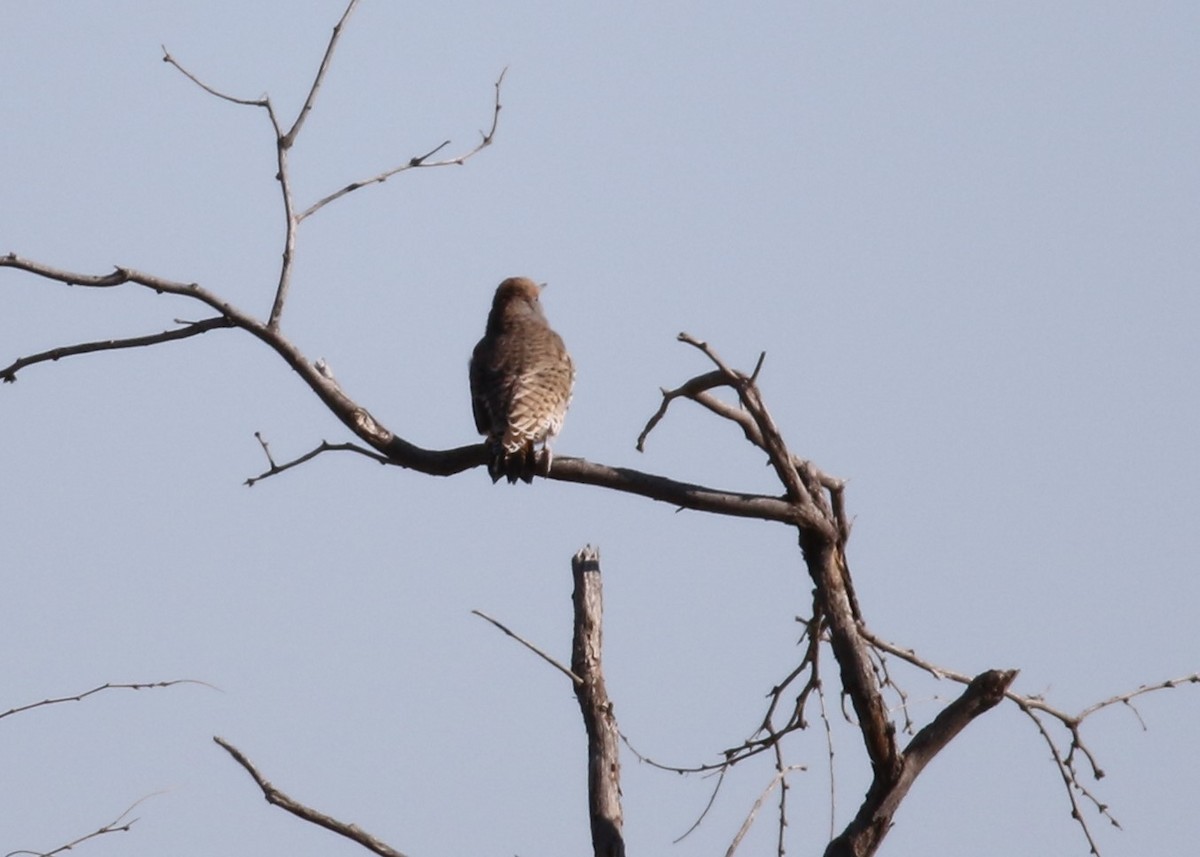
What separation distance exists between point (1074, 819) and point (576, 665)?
172 cm

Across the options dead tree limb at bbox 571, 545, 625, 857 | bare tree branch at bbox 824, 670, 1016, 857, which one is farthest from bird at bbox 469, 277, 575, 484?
bare tree branch at bbox 824, 670, 1016, 857

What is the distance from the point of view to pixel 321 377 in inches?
221

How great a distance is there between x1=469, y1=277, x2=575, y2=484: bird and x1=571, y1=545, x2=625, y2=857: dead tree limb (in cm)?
45

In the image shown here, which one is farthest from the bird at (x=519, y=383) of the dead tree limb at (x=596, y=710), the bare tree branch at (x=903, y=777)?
the bare tree branch at (x=903, y=777)

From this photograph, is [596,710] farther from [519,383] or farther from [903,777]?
[519,383]

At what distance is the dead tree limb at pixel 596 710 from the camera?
5879 millimetres

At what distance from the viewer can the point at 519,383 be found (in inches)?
319

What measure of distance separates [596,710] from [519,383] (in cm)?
240

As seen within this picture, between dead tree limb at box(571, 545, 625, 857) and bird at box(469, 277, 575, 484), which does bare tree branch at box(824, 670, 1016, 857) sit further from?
bird at box(469, 277, 575, 484)

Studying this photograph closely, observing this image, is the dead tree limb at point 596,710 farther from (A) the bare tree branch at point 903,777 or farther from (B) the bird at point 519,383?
(A) the bare tree branch at point 903,777

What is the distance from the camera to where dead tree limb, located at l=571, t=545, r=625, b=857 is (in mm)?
5879

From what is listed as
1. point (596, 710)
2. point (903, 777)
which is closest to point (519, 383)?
point (596, 710)

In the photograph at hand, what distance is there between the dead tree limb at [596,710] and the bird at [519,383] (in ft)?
1.48

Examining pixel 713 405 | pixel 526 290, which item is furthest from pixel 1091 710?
pixel 526 290
